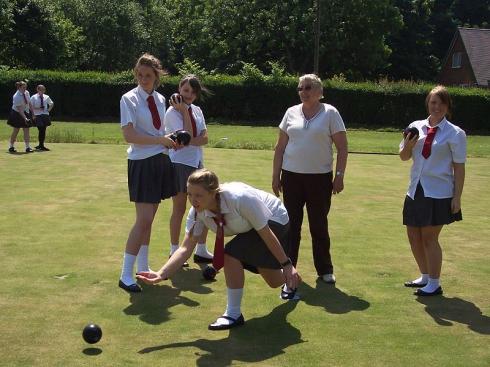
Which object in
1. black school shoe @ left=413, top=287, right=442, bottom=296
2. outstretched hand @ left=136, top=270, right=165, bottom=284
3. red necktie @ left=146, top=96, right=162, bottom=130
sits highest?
red necktie @ left=146, top=96, right=162, bottom=130

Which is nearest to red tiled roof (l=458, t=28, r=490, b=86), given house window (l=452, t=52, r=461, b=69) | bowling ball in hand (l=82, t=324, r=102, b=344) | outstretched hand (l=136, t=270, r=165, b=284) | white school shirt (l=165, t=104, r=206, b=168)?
house window (l=452, t=52, r=461, b=69)

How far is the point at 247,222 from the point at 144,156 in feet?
5.25

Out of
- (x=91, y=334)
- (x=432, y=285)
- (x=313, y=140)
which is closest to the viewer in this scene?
(x=91, y=334)

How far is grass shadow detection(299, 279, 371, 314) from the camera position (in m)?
5.84

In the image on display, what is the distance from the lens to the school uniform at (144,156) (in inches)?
247

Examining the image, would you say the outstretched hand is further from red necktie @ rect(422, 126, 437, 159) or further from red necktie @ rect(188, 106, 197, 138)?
red necktie @ rect(422, 126, 437, 159)

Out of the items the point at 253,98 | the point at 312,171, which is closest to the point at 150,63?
the point at 312,171

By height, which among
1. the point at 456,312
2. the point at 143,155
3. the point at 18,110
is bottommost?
the point at 456,312

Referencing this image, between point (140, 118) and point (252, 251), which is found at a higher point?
point (140, 118)

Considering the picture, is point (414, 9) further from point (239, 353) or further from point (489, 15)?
point (239, 353)

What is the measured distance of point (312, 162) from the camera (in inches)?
257

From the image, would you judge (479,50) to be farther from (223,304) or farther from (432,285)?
(223,304)

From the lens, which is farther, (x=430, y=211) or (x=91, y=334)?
(x=430, y=211)

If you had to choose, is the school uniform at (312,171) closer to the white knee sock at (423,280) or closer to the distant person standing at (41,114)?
the white knee sock at (423,280)
